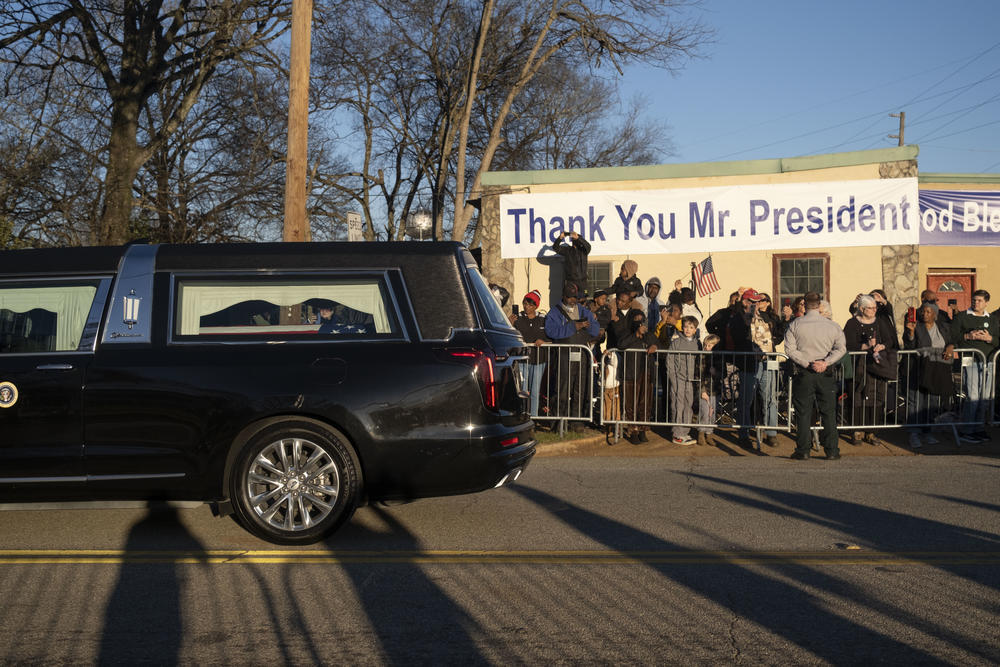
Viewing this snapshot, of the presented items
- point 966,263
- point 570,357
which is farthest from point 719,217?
point 966,263

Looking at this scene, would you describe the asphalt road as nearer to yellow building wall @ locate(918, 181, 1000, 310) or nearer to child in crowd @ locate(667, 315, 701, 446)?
child in crowd @ locate(667, 315, 701, 446)

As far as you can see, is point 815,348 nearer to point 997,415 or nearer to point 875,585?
point 997,415

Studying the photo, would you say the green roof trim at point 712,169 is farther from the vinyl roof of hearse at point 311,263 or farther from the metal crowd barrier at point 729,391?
the vinyl roof of hearse at point 311,263

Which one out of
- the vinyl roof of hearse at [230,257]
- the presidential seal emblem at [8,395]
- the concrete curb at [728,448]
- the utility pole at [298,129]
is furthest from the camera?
the utility pole at [298,129]

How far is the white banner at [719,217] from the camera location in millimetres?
18469

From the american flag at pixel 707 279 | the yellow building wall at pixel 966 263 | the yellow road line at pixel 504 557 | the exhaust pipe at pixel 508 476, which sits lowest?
the yellow road line at pixel 504 557

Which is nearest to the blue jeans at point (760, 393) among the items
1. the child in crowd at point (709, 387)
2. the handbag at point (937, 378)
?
the child in crowd at point (709, 387)

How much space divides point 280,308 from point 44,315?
1.55 metres

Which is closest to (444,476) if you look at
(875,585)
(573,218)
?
(875,585)

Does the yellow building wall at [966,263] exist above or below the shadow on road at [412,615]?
above

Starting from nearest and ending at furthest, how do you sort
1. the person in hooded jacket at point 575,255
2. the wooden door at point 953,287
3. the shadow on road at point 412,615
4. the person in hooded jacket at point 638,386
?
the shadow on road at point 412,615, the person in hooded jacket at point 638,386, the person in hooded jacket at point 575,255, the wooden door at point 953,287

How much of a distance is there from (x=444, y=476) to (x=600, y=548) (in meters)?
1.13

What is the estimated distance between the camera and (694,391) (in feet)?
42.7

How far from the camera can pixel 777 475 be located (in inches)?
401
